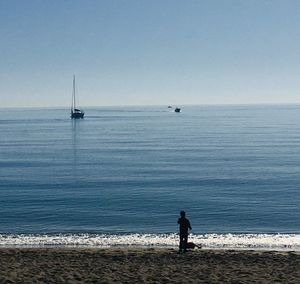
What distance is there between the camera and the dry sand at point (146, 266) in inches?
696

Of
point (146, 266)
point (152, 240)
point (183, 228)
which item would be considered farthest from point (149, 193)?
point (146, 266)

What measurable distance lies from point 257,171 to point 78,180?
2327 cm

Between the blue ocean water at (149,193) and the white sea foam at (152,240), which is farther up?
the blue ocean water at (149,193)

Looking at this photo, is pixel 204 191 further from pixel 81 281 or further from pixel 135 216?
pixel 81 281

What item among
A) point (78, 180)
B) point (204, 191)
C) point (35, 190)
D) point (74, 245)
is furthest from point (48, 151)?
point (74, 245)

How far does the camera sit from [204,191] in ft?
159

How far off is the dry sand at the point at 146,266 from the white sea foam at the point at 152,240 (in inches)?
171

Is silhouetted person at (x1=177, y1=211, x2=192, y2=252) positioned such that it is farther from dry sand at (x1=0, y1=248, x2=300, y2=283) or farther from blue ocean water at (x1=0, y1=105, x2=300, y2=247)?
blue ocean water at (x1=0, y1=105, x2=300, y2=247)

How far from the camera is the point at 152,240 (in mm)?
30625

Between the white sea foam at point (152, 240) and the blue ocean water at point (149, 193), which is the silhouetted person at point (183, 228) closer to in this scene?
the white sea foam at point (152, 240)

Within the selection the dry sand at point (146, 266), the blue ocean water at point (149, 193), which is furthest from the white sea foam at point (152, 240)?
the dry sand at point (146, 266)

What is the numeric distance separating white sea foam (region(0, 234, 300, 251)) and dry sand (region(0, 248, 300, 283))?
4.34m

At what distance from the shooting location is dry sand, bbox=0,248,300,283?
696 inches

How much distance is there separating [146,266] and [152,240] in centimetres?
1053
